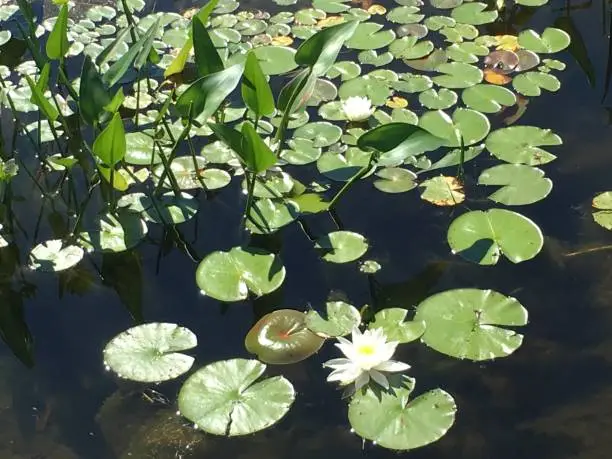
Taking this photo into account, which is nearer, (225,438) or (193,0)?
(225,438)

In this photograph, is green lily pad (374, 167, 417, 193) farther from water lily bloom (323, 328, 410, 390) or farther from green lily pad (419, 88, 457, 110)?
water lily bloom (323, 328, 410, 390)

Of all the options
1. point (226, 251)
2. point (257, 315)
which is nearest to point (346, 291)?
point (257, 315)

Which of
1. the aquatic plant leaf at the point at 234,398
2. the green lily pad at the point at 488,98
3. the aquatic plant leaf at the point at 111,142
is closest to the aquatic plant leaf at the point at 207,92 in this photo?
the aquatic plant leaf at the point at 111,142

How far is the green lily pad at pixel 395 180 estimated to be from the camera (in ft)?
8.25

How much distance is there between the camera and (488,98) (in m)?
2.87

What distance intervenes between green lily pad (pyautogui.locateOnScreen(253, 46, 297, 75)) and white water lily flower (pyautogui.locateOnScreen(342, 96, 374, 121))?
467 millimetres

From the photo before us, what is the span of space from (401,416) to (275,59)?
1849 mm

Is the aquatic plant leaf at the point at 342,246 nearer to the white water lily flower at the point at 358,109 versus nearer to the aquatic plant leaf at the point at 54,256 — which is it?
the white water lily flower at the point at 358,109

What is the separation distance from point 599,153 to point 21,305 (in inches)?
75.0

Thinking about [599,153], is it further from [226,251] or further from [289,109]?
[226,251]

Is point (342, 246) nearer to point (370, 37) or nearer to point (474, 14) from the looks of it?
point (370, 37)

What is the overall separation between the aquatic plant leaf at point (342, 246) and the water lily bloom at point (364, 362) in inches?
15.2

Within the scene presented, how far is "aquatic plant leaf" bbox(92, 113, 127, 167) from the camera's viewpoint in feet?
6.95

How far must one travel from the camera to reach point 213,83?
2.19 meters
